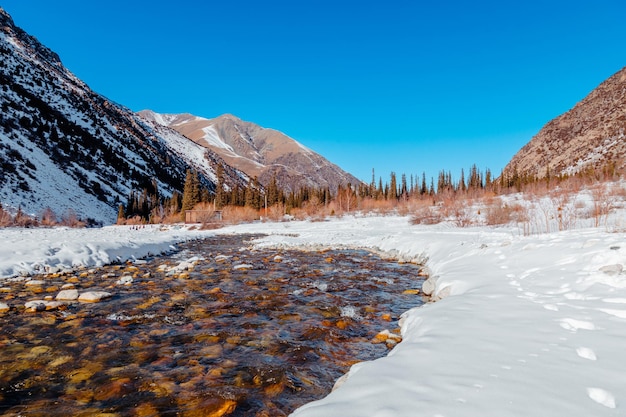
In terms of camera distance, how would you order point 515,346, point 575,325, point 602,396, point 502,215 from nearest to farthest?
point 602,396, point 515,346, point 575,325, point 502,215

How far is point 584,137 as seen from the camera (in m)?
84.4

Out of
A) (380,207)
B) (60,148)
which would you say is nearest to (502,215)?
(380,207)

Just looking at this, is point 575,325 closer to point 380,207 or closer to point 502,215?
point 502,215

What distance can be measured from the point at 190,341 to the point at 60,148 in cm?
7863

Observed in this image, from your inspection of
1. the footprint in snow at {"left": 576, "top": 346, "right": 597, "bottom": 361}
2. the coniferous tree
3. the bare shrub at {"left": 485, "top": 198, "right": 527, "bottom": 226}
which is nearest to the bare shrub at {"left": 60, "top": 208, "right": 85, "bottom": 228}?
the bare shrub at {"left": 485, "top": 198, "right": 527, "bottom": 226}

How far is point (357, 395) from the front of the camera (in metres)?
2.51

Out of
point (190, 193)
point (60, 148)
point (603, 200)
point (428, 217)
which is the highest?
point (60, 148)

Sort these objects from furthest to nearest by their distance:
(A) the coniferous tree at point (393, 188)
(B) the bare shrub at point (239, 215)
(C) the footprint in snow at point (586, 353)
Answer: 1. (A) the coniferous tree at point (393, 188)
2. (B) the bare shrub at point (239, 215)
3. (C) the footprint in snow at point (586, 353)

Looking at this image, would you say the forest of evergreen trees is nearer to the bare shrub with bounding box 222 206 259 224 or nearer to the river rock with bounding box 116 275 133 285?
the bare shrub with bounding box 222 206 259 224

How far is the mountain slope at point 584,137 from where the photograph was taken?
7200 centimetres

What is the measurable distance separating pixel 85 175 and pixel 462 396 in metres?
77.9

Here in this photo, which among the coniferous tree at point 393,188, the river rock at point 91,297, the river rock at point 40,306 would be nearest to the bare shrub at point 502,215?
the river rock at point 91,297

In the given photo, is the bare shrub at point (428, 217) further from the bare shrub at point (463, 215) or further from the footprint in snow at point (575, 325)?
the footprint in snow at point (575, 325)

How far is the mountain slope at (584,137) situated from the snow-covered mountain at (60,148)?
294 ft
